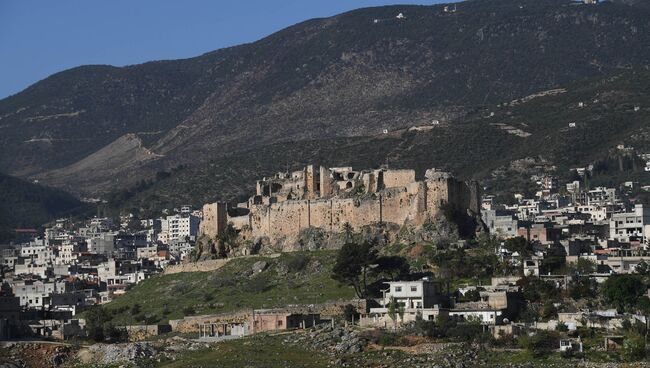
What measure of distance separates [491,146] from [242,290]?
84.5 m

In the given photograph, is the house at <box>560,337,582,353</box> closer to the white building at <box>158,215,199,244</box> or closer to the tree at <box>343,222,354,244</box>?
the tree at <box>343,222,354,244</box>

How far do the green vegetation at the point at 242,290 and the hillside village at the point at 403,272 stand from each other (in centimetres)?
31

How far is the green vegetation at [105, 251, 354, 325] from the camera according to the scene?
9044 cm

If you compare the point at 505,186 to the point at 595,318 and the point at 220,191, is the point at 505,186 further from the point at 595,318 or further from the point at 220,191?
the point at 595,318

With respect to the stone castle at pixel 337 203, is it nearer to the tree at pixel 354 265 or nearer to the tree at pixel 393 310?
the tree at pixel 354 265

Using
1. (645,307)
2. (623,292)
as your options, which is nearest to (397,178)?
(623,292)

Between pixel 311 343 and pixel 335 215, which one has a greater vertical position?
pixel 335 215

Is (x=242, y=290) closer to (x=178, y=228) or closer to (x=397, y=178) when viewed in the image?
(x=397, y=178)

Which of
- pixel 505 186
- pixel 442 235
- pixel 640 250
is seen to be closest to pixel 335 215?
pixel 442 235

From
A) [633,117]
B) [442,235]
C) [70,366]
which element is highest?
[633,117]

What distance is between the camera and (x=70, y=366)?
251 ft

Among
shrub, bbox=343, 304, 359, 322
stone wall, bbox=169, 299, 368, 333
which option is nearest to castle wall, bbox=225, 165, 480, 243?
stone wall, bbox=169, 299, 368, 333

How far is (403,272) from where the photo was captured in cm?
8925

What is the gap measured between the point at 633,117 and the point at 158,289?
272ft
